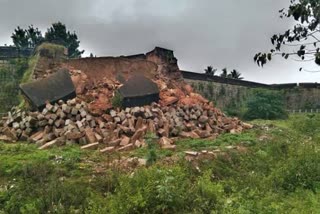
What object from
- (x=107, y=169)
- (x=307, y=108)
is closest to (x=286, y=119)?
(x=307, y=108)

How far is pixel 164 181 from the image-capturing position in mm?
5727

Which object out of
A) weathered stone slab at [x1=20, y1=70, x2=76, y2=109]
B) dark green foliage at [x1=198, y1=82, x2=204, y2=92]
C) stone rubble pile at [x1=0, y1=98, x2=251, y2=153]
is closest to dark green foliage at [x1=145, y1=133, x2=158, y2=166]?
stone rubble pile at [x1=0, y1=98, x2=251, y2=153]

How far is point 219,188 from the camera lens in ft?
19.2

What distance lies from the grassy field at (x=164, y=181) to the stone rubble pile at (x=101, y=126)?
0.61 metres

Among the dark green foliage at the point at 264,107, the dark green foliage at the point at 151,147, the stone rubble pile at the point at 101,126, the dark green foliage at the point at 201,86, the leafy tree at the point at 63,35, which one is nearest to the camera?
the dark green foliage at the point at 151,147

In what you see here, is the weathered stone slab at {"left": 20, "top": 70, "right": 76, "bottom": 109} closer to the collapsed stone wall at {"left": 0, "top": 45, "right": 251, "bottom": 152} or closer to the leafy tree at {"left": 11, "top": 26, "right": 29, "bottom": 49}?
the collapsed stone wall at {"left": 0, "top": 45, "right": 251, "bottom": 152}

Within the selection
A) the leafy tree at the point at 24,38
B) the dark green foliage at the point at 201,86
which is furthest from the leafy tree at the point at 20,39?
the dark green foliage at the point at 201,86

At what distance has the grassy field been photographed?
5.50m

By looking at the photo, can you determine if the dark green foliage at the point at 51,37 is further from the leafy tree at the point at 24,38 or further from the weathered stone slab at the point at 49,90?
the weathered stone slab at the point at 49,90

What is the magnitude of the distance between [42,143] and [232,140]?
4.92 metres

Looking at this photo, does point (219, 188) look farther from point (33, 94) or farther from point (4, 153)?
point (33, 94)

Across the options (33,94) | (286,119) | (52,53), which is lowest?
(286,119)

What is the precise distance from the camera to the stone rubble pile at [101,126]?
380 inches

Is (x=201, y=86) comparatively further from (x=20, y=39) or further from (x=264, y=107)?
(x=20, y=39)
